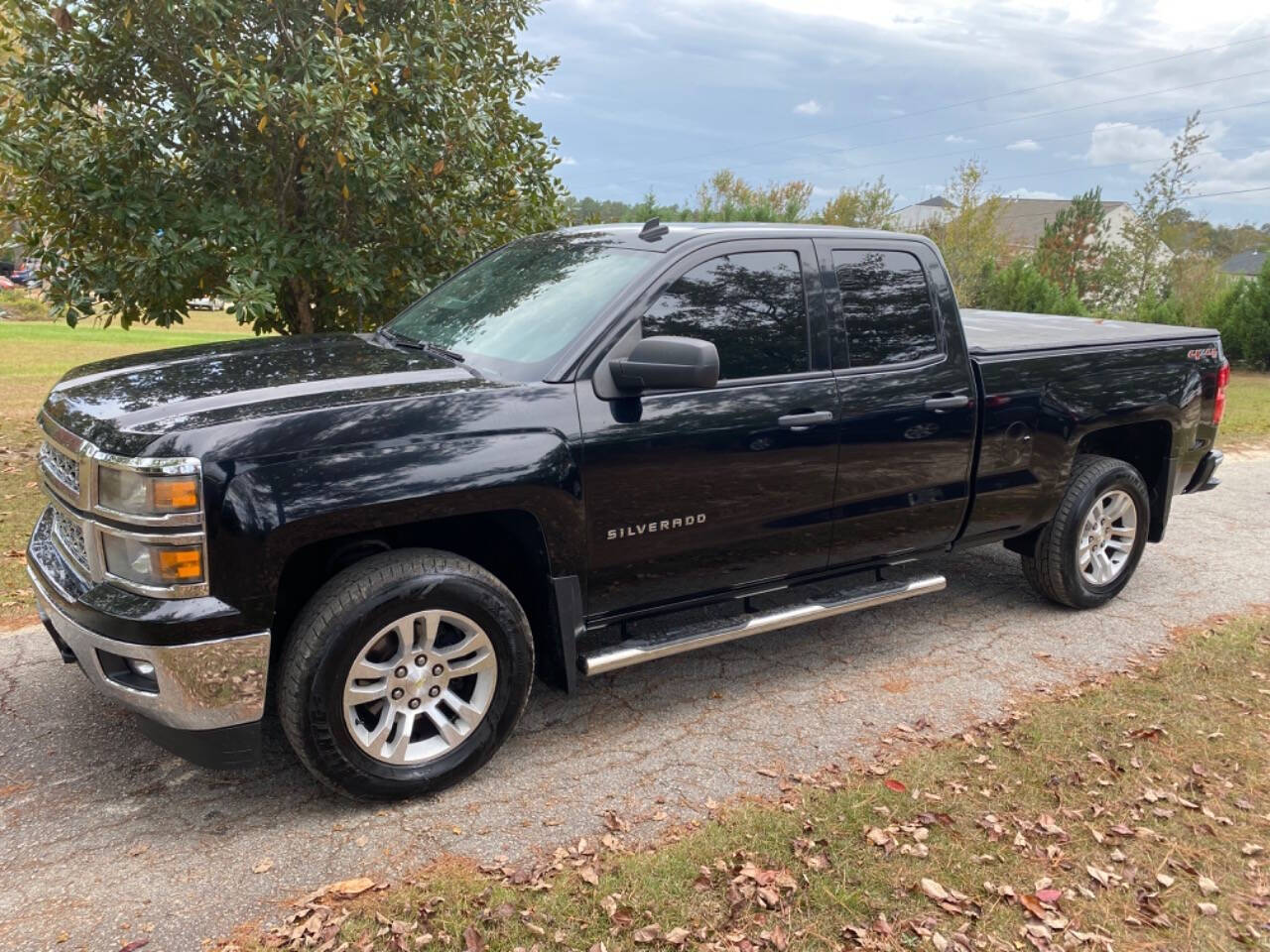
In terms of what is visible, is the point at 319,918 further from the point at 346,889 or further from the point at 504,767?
the point at 504,767

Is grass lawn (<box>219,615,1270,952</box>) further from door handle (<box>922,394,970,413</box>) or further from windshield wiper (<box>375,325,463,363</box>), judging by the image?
windshield wiper (<box>375,325,463,363</box>)

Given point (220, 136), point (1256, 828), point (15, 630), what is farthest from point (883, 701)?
point (220, 136)

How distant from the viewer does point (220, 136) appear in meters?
6.88

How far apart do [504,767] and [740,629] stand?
1073 mm

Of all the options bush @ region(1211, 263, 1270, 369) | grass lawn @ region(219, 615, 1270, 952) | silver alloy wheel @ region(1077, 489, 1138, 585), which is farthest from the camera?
bush @ region(1211, 263, 1270, 369)

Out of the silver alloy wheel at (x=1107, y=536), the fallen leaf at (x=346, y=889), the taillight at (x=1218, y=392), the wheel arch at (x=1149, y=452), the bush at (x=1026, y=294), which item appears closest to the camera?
the fallen leaf at (x=346, y=889)

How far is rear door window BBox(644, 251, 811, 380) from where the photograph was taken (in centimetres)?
369

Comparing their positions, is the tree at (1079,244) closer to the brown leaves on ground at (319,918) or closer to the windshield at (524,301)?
the windshield at (524,301)

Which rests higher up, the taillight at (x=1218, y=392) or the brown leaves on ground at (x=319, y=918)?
the taillight at (x=1218, y=392)

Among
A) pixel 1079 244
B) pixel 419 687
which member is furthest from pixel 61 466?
pixel 1079 244

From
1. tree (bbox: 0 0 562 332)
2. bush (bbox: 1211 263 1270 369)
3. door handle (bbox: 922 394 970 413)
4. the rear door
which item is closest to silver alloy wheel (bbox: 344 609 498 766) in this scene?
the rear door

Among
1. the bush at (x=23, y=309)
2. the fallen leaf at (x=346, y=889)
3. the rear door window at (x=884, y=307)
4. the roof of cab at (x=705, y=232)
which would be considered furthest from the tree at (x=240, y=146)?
the bush at (x=23, y=309)

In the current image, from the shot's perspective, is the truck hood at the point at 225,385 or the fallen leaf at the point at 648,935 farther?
the truck hood at the point at 225,385

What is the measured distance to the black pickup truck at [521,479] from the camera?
2863 mm
